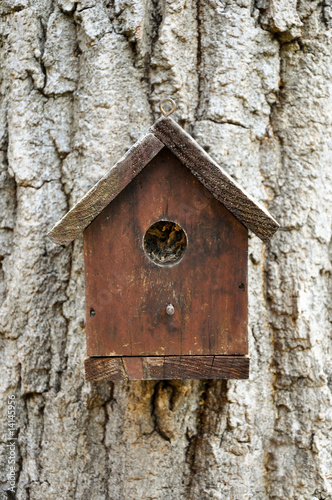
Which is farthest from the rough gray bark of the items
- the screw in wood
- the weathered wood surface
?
the screw in wood

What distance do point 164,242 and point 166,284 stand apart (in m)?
0.23

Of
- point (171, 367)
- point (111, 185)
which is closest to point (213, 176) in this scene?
point (111, 185)

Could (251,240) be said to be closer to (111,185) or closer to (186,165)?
(186,165)

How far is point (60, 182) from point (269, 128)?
971 mm

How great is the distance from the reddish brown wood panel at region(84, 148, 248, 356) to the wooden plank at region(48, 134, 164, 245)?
0.16ft

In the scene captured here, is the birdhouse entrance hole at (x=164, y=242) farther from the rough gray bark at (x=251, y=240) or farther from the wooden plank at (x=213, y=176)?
the rough gray bark at (x=251, y=240)

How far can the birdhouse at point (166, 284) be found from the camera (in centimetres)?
169

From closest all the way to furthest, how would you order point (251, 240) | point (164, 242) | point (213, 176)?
point (213, 176)
point (164, 242)
point (251, 240)

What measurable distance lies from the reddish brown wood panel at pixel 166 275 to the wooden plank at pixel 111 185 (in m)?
0.05

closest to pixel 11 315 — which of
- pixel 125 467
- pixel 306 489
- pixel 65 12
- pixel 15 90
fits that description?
pixel 125 467

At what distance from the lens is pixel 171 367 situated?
5.58ft

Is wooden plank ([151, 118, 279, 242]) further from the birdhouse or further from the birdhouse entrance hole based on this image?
the birdhouse entrance hole

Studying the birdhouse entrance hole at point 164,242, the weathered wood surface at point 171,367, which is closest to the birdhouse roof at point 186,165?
the birdhouse entrance hole at point 164,242

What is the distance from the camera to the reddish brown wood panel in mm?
1694
